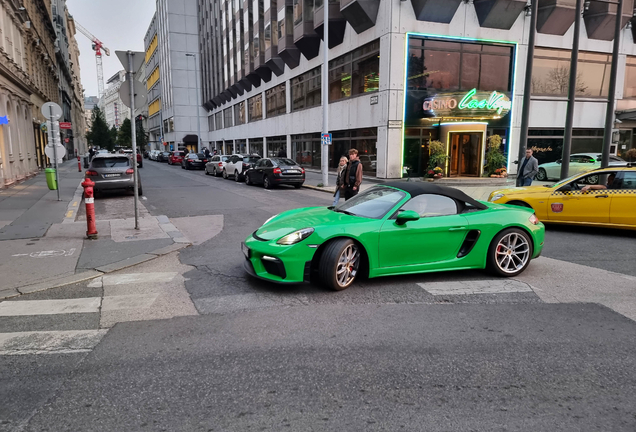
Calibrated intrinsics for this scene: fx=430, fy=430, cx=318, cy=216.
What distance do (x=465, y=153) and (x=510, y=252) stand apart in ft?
55.9

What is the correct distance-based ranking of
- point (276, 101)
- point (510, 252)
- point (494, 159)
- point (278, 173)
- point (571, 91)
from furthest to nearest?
point (276, 101) → point (494, 159) → point (278, 173) → point (571, 91) → point (510, 252)

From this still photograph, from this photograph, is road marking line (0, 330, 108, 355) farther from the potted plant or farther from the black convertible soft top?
the potted plant

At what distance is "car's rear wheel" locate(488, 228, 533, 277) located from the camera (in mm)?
5965

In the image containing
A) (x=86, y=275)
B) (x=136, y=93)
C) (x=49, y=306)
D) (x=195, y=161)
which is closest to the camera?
(x=49, y=306)

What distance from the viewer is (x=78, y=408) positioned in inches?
116

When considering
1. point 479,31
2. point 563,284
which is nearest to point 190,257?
point 563,284

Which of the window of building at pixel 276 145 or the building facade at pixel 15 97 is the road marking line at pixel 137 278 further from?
the window of building at pixel 276 145

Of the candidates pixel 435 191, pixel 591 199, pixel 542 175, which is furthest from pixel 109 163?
pixel 542 175

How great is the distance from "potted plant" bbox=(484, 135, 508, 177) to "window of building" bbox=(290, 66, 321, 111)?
1158cm

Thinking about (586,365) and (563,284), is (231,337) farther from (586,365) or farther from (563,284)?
(563,284)

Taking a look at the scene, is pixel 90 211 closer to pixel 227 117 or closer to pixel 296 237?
pixel 296 237

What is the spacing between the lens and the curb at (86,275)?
560cm

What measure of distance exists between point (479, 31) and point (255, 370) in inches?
904

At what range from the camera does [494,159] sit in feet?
70.3
